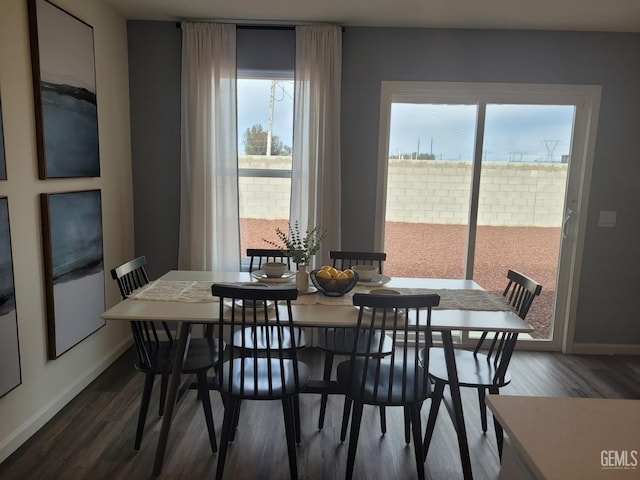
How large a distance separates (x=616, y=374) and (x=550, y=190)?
1514mm

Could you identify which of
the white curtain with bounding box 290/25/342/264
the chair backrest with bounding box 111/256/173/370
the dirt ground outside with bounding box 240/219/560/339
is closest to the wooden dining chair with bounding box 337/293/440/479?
A: the chair backrest with bounding box 111/256/173/370

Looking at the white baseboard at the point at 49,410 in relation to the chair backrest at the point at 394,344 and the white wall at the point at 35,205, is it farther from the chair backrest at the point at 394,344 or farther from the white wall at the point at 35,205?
the chair backrest at the point at 394,344

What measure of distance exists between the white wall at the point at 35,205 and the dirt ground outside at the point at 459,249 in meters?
1.16

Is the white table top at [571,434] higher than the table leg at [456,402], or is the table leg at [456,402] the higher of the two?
the white table top at [571,434]

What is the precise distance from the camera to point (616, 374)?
133 inches

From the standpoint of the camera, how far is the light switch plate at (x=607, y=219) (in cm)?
360

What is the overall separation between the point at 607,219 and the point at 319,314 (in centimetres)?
286

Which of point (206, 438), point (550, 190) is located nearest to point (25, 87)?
point (206, 438)

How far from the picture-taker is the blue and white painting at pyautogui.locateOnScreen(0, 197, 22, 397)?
2.12m

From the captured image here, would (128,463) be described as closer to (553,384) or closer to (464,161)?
(553,384)

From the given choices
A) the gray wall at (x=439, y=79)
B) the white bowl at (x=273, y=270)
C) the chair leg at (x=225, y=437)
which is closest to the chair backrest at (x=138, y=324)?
the chair leg at (x=225, y=437)

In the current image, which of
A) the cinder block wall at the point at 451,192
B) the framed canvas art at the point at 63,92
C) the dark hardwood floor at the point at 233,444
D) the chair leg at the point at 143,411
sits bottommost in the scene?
the dark hardwood floor at the point at 233,444

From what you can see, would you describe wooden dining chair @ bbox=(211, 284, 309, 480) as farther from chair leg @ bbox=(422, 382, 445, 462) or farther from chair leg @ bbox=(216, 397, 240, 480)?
chair leg @ bbox=(422, 382, 445, 462)

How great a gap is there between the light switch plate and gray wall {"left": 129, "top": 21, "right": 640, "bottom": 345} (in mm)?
44
